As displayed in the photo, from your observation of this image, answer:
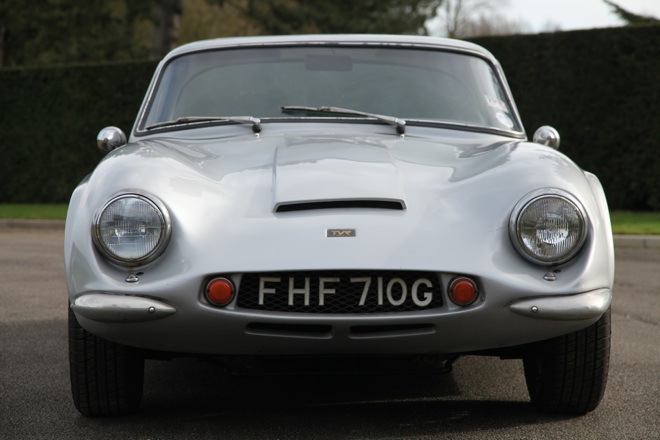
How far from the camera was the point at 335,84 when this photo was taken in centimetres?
480

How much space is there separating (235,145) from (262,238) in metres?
0.90

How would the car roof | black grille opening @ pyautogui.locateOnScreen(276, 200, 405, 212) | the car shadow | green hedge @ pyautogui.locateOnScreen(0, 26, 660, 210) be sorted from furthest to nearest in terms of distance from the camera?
green hedge @ pyautogui.locateOnScreen(0, 26, 660, 210), the car roof, the car shadow, black grille opening @ pyautogui.locateOnScreen(276, 200, 405, 212)

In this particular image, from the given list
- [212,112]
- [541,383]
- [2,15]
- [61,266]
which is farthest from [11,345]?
[2,15]

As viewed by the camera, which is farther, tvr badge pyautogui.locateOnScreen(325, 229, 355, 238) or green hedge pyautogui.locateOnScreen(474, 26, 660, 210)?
green hedge pyautogui.locateOnScreen(474, 26, 660, 210)

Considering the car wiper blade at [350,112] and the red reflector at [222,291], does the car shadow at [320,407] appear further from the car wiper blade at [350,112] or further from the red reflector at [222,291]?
the car wiper blade at [350,112]

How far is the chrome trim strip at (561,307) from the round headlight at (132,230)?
117 centimetres

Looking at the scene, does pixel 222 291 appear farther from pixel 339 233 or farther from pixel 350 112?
pixel 350 112

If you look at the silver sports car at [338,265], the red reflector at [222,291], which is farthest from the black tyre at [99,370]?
the red reflector at [222,291]

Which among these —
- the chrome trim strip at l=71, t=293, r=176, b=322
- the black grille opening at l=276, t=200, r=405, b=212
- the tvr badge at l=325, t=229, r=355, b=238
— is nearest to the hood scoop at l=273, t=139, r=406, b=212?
the black grille opening at l=276, t=200, r=405, b=212

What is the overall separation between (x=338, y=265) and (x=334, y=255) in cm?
4

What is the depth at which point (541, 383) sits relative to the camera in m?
3.71

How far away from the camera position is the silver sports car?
3.24m

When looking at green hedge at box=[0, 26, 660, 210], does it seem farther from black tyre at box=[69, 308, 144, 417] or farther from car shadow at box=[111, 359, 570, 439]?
black tyre at box=[69, 308, 144, 417]

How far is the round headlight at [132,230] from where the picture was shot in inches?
130
